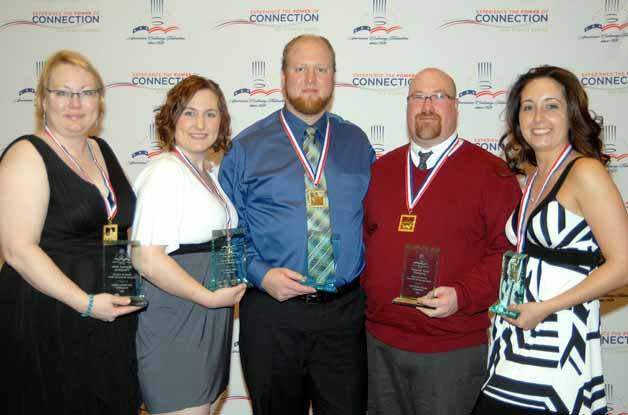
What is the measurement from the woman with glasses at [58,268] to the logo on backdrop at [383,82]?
2458mm

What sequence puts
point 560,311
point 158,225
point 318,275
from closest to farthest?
point 560,311 → point 158,225 → point 318,275

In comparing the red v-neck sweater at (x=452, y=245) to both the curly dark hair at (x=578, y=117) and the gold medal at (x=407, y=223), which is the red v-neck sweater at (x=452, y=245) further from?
the curly dark hair at (x=578, y=117)

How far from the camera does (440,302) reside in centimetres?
265

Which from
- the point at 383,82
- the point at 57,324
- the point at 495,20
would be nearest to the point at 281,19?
the point at 383,82

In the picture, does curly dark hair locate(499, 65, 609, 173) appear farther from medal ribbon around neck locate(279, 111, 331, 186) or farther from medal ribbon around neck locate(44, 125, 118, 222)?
medal ribbon around neck locate(44, 125, 118, 222)

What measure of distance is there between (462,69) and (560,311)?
2730 mm

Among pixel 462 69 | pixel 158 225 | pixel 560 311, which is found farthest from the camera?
pixel 462 69

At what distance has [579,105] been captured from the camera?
242 cm

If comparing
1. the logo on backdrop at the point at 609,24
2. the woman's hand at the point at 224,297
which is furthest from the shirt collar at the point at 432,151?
the logo on backdrop at the point at 609,24

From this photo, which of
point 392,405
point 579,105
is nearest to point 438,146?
point 579,105

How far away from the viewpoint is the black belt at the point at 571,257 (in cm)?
225

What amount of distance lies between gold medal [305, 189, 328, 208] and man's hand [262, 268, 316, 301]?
39 centimetres

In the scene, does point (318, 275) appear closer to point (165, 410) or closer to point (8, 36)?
point (165, 410)

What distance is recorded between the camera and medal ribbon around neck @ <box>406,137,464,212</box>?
9.57 feet
